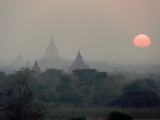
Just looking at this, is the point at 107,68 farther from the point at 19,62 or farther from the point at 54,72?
the point at 54,72

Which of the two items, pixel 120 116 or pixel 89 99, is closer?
pixel 120 116

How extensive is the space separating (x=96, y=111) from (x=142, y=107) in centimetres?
426

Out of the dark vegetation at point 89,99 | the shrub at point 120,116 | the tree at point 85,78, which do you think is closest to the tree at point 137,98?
the dark vegetation at point 89,99

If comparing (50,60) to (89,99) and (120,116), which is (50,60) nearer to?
(89,99)

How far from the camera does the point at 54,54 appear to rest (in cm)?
9125

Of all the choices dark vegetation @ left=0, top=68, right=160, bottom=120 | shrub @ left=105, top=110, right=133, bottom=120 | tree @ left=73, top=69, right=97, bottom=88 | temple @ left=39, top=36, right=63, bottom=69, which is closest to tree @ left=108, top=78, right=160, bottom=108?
dark vegetation @ left=0, top=68, right=160, bottom=120

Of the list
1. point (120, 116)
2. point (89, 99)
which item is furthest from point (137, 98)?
point (120, 116)

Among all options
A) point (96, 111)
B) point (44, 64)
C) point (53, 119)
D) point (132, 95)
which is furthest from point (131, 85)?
point (44, 64)

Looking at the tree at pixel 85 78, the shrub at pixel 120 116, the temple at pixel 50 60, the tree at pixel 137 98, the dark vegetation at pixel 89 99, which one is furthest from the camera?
the temple at pixel 50 60

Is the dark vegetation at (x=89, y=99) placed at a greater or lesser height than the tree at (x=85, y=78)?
lesser

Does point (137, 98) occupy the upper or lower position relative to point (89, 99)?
upper

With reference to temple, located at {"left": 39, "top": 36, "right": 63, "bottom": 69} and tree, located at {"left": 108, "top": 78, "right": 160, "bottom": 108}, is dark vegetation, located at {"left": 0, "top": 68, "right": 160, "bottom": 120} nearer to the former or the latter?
tree, located at {"left": 108, "top": 78, "right": 160, "bottom": 108}

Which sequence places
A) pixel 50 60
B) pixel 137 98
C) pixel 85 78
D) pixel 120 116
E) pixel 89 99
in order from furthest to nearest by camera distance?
pixel 50 60
pixel 85 78
pixel 89 99
pixel 137 98
pixel 120 116

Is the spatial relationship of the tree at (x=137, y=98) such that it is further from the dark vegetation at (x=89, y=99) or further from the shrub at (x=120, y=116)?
the shrub at (x=120, y=116)
